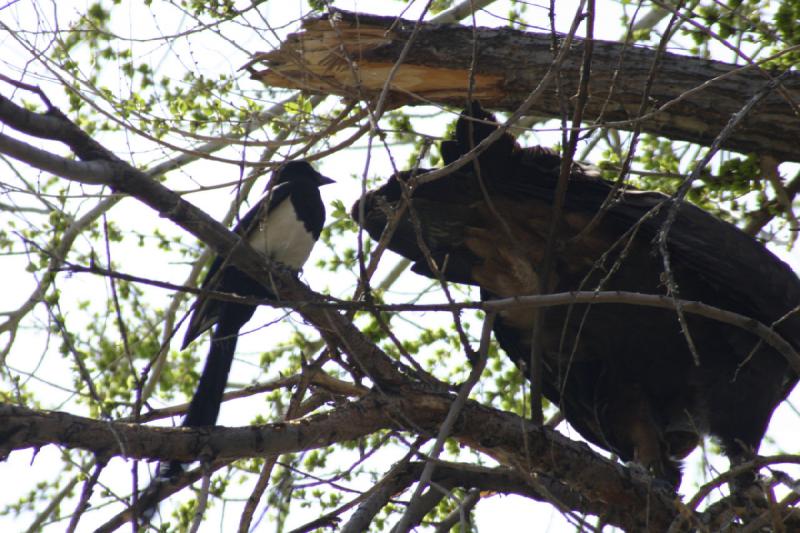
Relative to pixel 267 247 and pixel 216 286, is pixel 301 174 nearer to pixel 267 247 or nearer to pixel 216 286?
pixel 267 247

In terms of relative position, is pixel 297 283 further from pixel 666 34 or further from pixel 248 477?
pixel 248 477

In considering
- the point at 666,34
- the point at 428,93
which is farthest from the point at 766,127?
the point at 428,93

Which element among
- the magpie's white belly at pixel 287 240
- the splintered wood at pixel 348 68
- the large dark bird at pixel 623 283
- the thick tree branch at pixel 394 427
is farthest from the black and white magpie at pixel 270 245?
the thick tree branch at pixel 394 427

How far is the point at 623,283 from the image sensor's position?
12.7ft

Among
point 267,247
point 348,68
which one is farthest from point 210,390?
point 348,68

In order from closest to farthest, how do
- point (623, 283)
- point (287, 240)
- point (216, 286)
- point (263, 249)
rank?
point (623, 283), point (216, 286), point (287, 240), point (263, 249)

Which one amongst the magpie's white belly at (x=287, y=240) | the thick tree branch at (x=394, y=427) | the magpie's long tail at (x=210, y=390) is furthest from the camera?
the magpie's white belly at (x=287, y=240)

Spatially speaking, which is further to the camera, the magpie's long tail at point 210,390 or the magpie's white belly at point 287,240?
the magpie's white belly at point 287,240

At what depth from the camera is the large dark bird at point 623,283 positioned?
365cm

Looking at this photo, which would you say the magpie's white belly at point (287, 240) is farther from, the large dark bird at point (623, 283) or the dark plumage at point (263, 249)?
the large dark bird at point (623, 283)

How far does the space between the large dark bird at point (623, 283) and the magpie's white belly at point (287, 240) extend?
1.17 metres

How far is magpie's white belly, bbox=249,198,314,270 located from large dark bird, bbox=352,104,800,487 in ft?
3.85

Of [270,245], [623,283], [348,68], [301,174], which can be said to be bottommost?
[623,283]

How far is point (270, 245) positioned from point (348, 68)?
1723mm
